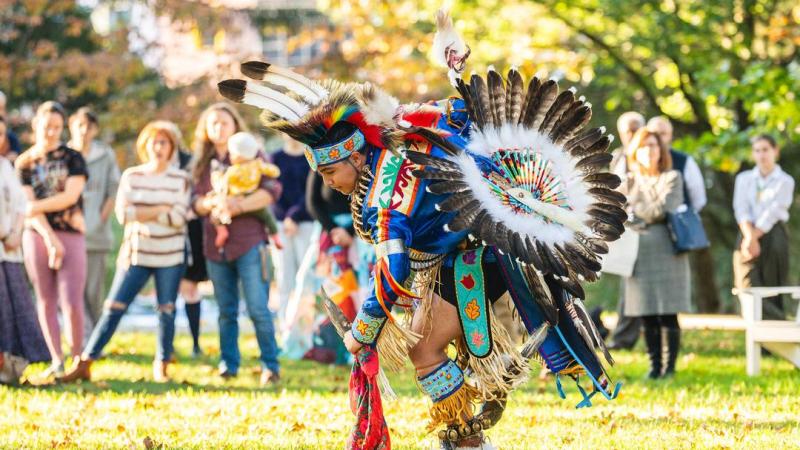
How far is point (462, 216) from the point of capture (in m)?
4.55

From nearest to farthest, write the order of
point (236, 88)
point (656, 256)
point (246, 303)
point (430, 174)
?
point (430, 174), point (236, 88), point (246, 303), point (656, 256)

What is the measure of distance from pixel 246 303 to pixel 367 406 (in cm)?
348

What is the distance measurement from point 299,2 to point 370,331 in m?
20.3

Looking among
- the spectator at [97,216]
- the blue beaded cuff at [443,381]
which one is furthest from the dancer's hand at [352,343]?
the spectator at [97,216]

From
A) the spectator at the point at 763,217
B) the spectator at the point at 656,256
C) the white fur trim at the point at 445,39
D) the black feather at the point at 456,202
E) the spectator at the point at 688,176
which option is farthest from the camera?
the spectator at the point at 763,217

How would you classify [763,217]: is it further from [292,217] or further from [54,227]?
[54,227]

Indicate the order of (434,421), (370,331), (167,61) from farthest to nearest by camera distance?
(167,61) → (434,421) → (370,331)

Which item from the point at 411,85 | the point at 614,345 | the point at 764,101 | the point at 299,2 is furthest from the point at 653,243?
the point at 299,2

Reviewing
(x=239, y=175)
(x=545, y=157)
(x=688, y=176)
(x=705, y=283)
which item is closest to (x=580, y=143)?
(x=545, y=157)

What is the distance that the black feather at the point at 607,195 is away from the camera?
483cm

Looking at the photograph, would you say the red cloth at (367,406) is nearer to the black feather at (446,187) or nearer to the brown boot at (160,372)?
the black feather at (446,187)

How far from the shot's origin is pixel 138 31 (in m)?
16.4

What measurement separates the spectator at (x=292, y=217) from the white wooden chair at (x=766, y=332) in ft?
11.8

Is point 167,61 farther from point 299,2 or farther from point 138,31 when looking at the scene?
point 299,2
